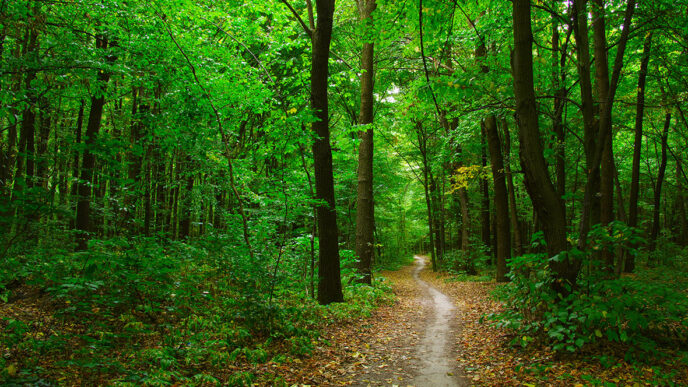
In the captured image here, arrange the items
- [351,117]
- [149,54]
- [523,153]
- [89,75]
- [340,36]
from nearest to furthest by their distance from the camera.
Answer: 1. [523,153]
2. [89,75]
3. [149,54]
4. [340,36]
5. [351,117]

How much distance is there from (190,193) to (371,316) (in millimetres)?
8147

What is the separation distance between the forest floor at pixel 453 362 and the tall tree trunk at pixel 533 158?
3.94 ft

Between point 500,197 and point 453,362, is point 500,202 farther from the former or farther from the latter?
point 453,362

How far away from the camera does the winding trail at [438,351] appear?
4.81 metres

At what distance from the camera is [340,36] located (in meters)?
16.4

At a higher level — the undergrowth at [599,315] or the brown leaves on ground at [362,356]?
the undergrowth at [599,315]

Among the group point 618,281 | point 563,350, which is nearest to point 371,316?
point 563,350

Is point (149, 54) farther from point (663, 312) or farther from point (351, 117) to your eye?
point (351, 117)

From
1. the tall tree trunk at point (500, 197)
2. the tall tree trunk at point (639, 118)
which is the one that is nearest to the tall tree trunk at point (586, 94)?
the tall tree trunk at point (639, 118)

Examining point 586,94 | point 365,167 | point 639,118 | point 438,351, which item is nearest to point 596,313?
point 438,351

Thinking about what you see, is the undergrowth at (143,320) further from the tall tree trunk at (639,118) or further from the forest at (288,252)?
the tall tree trunk at (639,118)

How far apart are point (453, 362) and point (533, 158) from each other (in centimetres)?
348

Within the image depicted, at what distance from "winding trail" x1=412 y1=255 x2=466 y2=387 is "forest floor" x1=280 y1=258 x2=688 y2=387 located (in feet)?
0.04

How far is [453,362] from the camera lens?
550cm
